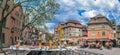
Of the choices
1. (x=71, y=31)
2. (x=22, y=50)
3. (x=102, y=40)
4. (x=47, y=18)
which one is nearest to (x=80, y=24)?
(x=71, y=31)

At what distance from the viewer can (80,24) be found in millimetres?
112938

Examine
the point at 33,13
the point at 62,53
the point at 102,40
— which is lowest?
the point at 102,40

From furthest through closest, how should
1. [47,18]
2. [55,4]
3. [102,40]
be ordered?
[102,40] < [47,18] < [55,4]

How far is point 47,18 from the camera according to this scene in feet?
134

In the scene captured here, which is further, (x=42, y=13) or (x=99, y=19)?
(x=99, y=19)

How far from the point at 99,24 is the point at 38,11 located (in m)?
47.7

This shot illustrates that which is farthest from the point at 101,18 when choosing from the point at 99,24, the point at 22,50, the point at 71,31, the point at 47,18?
the point at 22,50

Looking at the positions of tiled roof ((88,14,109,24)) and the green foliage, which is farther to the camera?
tiled roof ((88,14,109,24))

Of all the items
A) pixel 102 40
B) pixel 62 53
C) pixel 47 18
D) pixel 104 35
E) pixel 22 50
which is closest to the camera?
pixel 62 53

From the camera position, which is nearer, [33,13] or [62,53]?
[62,53]

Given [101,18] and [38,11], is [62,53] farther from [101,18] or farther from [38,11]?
[101,18]

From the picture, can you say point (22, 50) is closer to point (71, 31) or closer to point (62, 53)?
point (62, 53)

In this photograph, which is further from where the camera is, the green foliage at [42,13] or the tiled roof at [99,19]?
the tiled roof at [99,19]

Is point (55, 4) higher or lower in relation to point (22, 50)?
higher
